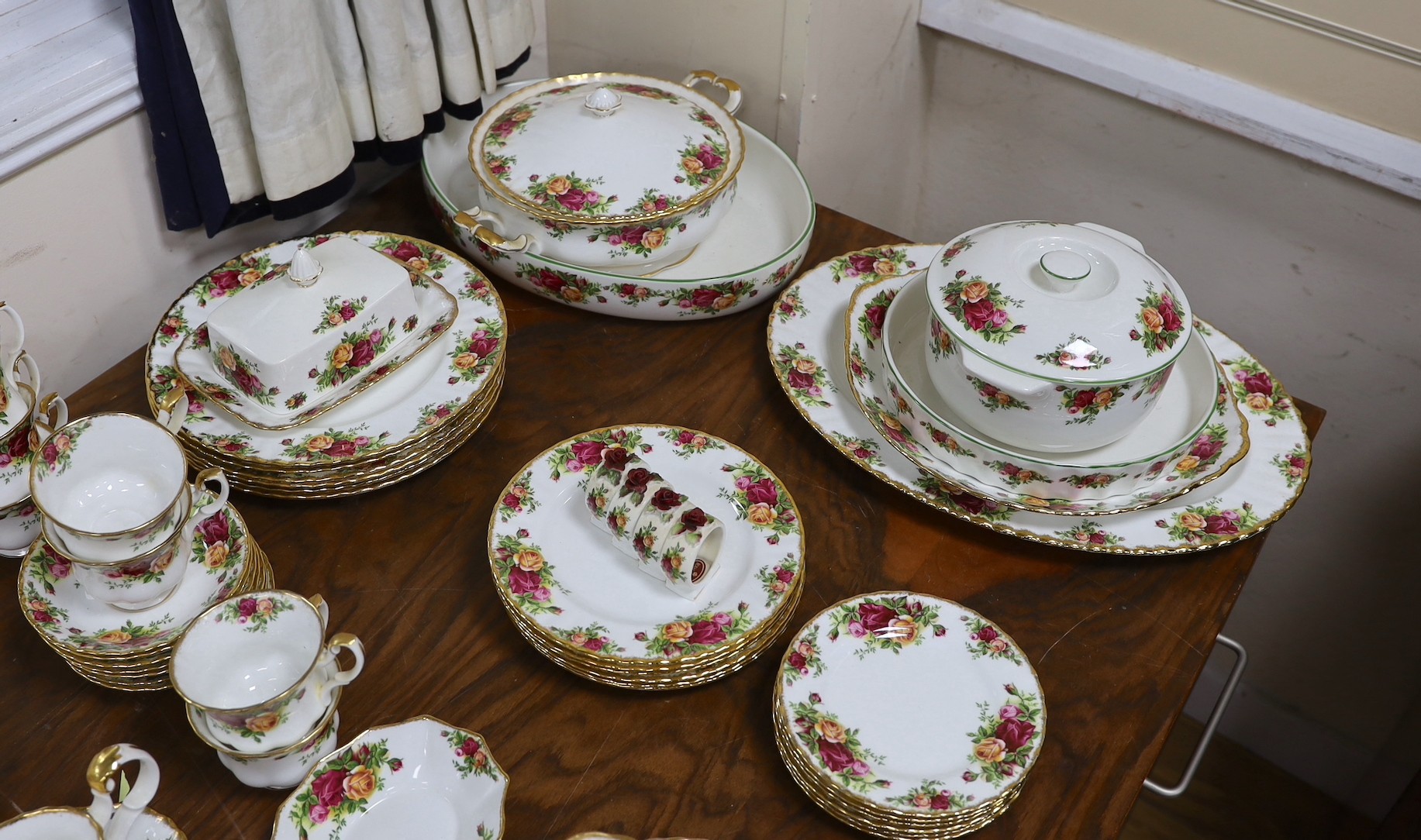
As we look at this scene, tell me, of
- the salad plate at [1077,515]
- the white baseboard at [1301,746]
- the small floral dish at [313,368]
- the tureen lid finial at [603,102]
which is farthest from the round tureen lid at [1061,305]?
the white baseboard at [1301,746]

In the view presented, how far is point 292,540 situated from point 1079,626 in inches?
27.9

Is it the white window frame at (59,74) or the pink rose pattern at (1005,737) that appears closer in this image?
the pink rose pattern at (1005,737)

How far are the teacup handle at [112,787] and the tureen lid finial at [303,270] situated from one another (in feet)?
1.42

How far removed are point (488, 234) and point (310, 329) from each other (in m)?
0.24

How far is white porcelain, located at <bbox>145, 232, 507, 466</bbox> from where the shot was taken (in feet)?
3.31

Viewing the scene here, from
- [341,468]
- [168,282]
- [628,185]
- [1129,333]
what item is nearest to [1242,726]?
[1129,333]

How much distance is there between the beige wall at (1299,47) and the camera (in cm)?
131

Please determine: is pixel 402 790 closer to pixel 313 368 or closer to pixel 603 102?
pixel 313 368

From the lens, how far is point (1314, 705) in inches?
75.1

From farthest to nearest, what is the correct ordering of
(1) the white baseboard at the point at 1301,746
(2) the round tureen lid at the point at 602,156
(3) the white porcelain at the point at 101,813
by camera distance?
(1) the white baseboard at the point at 1301,746 → (2) the round tureen lid at the point at 602,156 → (3) the white porcelain at the point at 101,813

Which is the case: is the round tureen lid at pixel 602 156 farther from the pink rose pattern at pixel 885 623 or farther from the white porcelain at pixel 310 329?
the pink rose pattern at pixel 885 623

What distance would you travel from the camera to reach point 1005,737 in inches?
33.7

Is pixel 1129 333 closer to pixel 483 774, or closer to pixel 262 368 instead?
pixel 483 774

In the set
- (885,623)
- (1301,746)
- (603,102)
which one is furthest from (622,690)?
(1301,746)
